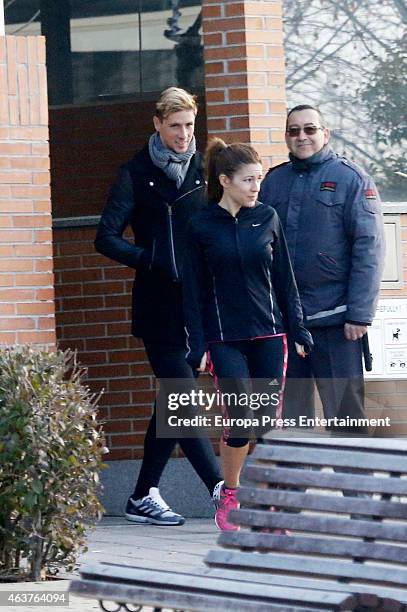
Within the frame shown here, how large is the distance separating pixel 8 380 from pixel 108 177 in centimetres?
503

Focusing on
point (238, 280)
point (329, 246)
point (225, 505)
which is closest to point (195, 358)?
point (238, 280)

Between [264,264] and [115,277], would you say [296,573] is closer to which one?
[264,264]

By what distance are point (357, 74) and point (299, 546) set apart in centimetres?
479

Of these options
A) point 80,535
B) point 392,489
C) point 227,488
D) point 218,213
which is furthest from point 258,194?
point 392,489

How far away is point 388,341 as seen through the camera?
28.7 ft

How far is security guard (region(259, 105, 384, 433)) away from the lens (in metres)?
7.71

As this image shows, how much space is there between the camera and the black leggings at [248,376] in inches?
297

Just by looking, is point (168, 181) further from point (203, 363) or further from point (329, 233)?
point (203, 363)

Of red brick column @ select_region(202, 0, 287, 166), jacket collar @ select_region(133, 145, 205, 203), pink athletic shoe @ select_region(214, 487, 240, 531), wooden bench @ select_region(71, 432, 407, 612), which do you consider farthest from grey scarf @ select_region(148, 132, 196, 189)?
wooden bench @ select_region(71, 432, 407, 612)

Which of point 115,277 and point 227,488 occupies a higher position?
point 115,277

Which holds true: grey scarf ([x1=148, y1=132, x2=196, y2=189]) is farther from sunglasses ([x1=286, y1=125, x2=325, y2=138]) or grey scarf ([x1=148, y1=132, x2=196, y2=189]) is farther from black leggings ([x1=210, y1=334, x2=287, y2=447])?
black leggings ([x1=210, y1=334, x2=287, y2=447])

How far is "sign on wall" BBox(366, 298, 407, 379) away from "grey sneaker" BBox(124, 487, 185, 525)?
1.36m

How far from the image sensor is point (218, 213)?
7570 millimetres

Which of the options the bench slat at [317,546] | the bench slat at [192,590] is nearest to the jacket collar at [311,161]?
the bench slat at [317,546]
